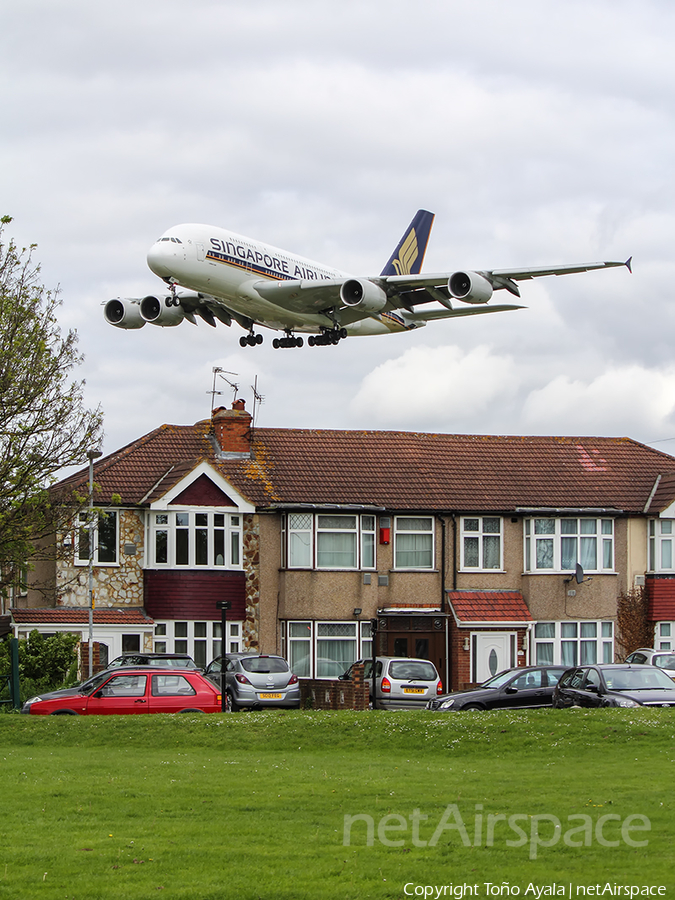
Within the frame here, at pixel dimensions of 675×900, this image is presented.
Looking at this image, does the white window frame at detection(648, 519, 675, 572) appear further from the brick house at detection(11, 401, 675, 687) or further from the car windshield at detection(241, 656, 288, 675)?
the car windshield at detection(241, 656, 288, 675)

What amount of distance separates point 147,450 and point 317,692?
→ 11.0m

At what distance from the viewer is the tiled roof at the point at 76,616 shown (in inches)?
1400

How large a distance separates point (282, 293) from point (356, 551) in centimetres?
1018

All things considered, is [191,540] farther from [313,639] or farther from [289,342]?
[289,342]

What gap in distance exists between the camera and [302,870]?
10.8 meters

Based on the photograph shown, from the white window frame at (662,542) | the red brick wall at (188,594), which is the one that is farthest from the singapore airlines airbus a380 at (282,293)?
the white window frame at (662,542)

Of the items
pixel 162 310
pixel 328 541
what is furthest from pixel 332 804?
pixel 328 541

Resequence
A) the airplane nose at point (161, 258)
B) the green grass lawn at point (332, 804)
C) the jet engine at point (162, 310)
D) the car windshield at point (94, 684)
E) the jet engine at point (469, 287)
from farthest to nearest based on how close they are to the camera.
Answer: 1. the jet engine at point (162, 310)
2. the jet engine at point (469, 287)
3. the airplane nose at point (161, 258)
4. the car windshield at point (94, 684)
5. the green grass lawn at point (332, 804)

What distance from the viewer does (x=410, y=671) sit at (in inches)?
1198

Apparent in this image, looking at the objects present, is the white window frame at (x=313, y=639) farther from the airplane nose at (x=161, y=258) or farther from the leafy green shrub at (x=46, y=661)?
the airplane nose at (x=161, y=258)

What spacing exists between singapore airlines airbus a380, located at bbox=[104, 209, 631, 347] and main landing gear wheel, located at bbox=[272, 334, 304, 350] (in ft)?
0.10

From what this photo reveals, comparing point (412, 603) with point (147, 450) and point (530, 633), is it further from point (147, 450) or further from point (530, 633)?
point (147, 450)

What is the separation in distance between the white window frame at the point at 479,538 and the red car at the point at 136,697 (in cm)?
1674

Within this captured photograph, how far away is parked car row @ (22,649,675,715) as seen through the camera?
2431 centimetres
